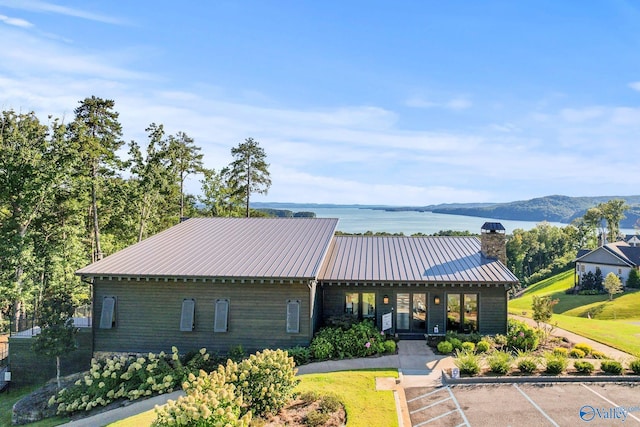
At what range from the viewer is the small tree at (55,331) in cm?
1503

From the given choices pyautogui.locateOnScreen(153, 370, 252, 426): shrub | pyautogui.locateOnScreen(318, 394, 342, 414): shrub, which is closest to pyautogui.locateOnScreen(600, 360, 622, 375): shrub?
pyautogui.locateOnScreen(318, 394, 342, 414): shrub

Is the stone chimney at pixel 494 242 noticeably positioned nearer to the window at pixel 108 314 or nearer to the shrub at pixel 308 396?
the shrub at pixel 308 396

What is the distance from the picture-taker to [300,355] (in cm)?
1448

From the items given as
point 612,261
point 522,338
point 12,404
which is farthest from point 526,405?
point 612,261

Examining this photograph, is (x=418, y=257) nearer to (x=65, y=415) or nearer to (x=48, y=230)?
(x=65, y=415)

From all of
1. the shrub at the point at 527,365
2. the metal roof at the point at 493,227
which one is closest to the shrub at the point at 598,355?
the shrub at the point at 527,365

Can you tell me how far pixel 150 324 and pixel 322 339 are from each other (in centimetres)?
668

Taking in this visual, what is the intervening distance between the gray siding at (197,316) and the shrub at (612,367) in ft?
31.8

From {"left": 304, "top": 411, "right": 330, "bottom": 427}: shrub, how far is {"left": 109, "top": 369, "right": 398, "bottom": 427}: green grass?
0.56m

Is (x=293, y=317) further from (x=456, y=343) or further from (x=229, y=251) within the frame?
(x=456, y=343)

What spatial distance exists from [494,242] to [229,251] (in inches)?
470

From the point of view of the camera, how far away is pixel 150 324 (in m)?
16.0

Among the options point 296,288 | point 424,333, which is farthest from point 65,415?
point 424,333

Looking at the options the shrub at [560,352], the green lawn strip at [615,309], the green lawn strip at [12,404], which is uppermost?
the shrub at [560,352]
